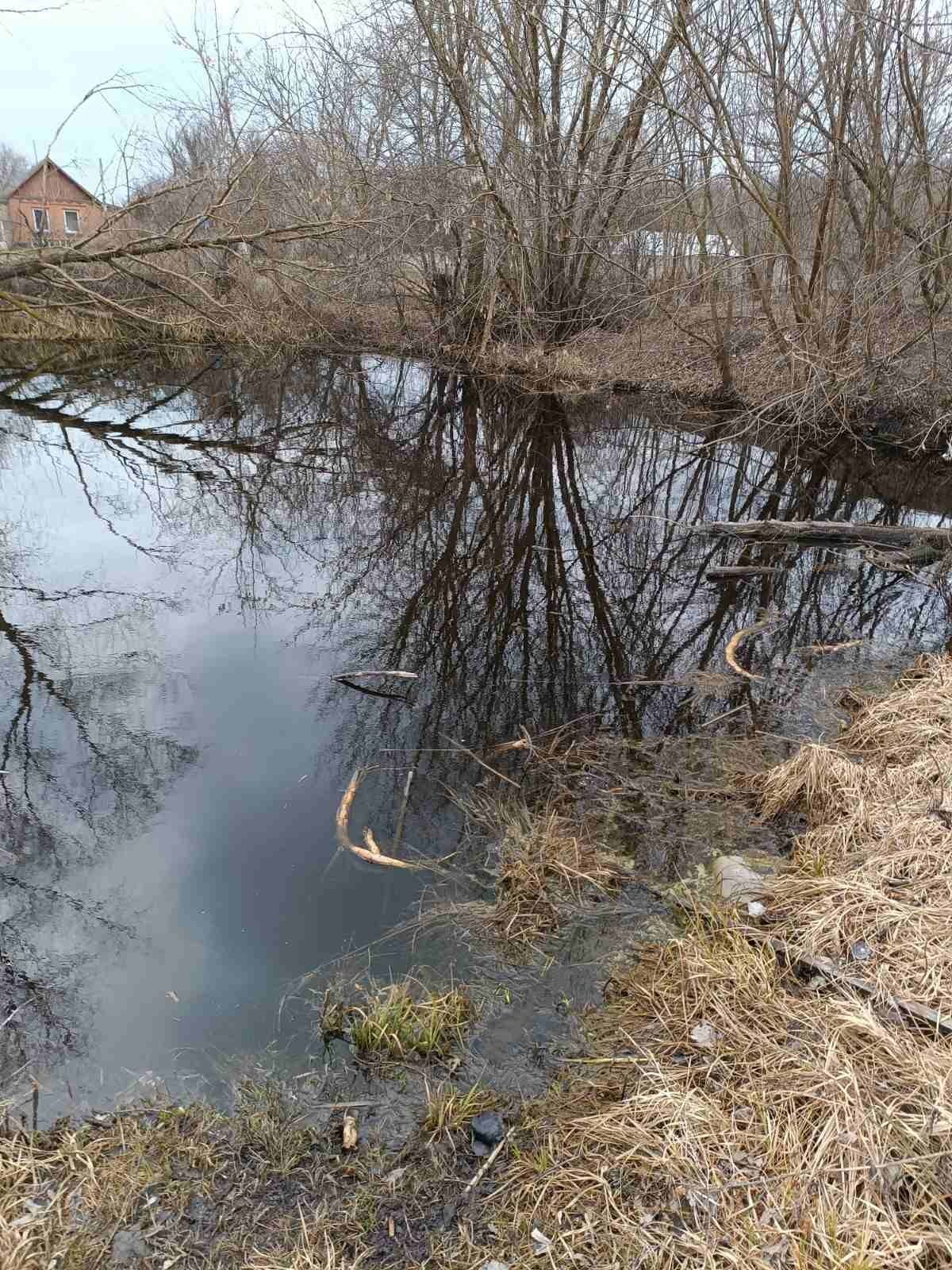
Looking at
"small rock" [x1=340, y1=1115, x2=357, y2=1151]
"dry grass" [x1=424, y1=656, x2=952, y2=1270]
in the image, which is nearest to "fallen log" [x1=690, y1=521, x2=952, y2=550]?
"dry grass" [x1=424, y1=656, x2=952, y2=1270]

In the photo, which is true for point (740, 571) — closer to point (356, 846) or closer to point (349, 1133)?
point (356, 846)

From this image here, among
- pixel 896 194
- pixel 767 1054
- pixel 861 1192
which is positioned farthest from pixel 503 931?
pixel 896 194

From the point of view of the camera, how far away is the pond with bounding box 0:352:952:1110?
3.58 m

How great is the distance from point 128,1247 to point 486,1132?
1.13 m

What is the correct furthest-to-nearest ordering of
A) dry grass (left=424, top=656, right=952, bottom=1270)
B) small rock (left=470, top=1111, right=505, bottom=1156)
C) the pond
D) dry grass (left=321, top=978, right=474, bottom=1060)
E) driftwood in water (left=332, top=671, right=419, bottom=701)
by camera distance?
driftwood in water (left=332, top=671, right=419, bottom=701) < the pond < dry grass (left=321, top=978, right=474, bottom=1060) < small rock (left=470, top=1111, right=505, bottom=1156) < dry grass (left=424, top=656, right=952, bottom=1270)

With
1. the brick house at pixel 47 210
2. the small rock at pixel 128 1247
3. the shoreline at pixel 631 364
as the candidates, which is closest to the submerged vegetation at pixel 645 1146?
the small rock at pixel 128 1247

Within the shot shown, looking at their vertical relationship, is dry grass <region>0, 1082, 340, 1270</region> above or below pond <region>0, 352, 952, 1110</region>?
below

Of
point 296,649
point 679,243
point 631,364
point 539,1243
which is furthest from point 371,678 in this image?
point 631,364

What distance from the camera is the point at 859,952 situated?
311 centimetres

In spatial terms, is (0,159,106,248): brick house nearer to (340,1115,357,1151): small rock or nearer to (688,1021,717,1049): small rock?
(340,1115,357,1151): small rock

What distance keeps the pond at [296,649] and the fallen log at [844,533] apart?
0.23 meters

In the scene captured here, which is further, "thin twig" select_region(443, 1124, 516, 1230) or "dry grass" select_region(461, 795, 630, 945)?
"dry grass" select_region(461, 795, 630, 945)

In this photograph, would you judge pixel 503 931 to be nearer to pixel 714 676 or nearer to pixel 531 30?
pixel 714 676

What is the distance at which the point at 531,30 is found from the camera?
569 inches
